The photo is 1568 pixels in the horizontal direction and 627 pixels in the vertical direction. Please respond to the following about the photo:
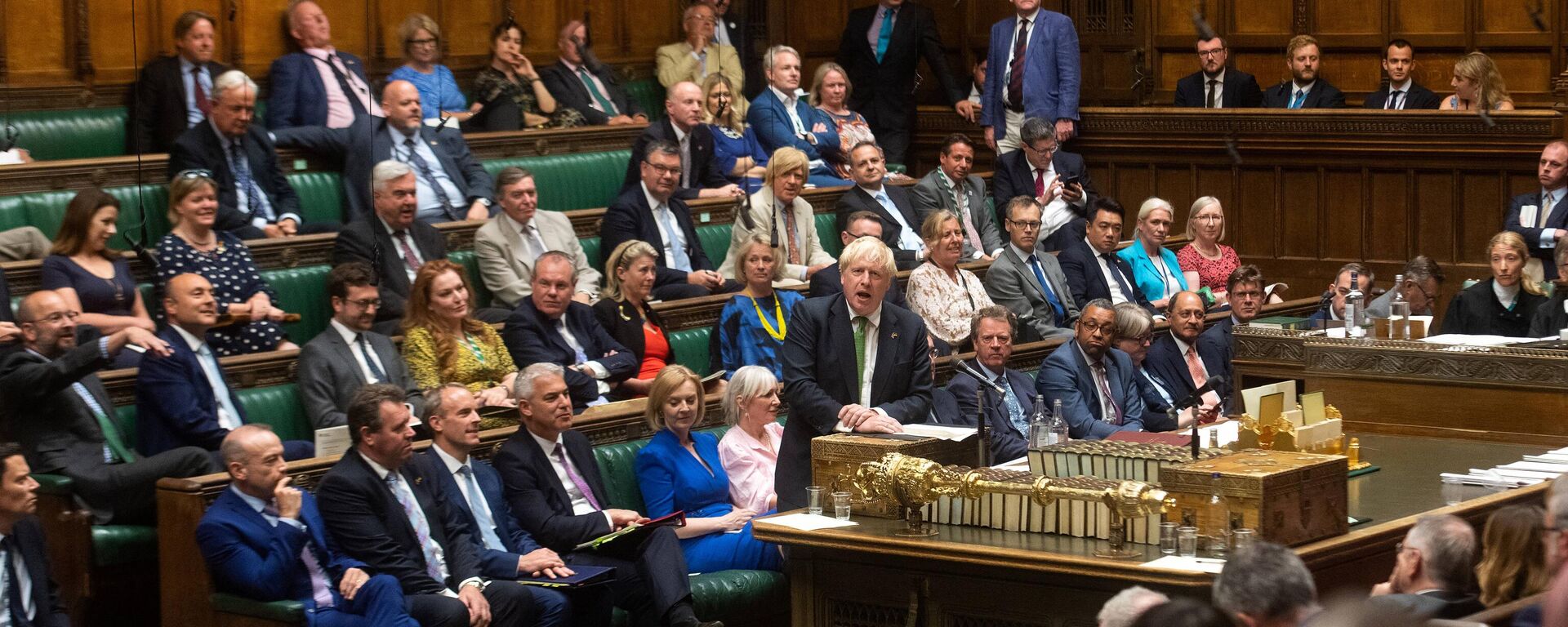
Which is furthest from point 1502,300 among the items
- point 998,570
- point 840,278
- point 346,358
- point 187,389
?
point 187,389

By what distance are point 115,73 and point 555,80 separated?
6.06ft

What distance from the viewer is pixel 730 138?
28.0 ft

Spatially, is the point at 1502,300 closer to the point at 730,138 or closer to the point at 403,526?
the point at 730,138

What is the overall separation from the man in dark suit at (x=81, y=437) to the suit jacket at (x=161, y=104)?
6.04 ft

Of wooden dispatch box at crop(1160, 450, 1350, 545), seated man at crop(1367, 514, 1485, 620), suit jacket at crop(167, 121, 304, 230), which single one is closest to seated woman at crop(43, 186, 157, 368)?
suit jacket at crop(167, 121, 304, 230)

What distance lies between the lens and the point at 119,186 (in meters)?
6.72

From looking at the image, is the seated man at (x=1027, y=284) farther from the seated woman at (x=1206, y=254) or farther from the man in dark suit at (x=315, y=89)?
the man in dark suit at (x=315, y=89)

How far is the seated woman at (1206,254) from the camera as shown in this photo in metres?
8.47

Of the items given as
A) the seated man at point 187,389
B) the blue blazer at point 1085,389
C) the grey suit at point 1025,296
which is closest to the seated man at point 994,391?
the blue blazer at point 1085,389

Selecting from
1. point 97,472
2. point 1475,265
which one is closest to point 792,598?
point 97,472

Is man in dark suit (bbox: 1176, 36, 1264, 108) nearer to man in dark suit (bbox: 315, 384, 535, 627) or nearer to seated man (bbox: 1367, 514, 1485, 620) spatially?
man in dark suit (bbox: 315, 384, 535, 627)

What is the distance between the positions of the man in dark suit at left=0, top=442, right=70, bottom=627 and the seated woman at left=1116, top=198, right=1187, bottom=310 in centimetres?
473

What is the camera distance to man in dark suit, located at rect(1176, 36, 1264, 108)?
31.5ft

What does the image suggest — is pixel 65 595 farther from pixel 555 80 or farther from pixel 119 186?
pixel 555 80
